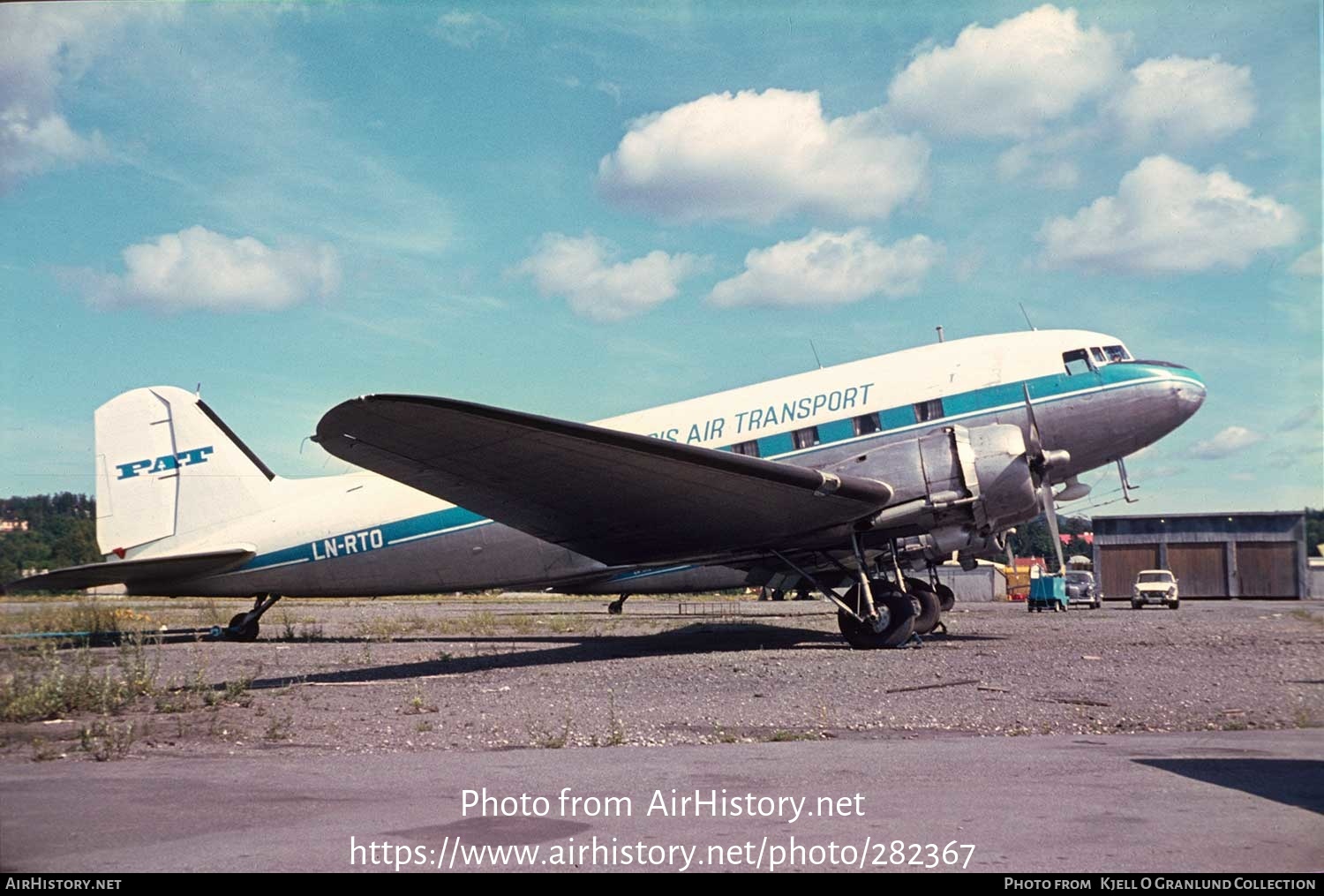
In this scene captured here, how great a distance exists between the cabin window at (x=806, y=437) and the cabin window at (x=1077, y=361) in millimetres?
4328

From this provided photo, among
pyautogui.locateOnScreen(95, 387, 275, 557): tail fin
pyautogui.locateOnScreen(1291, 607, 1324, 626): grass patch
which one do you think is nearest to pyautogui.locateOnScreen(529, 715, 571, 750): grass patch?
pyautogui.locateOnScreen(95, 387, 275, 557): tail fin

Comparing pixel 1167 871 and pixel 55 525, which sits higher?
pixel 55 525

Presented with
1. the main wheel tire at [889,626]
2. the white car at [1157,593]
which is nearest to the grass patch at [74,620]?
the main wheel tire at [889,626]

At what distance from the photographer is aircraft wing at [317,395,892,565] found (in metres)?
12.8

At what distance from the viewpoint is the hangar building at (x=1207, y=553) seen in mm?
56969

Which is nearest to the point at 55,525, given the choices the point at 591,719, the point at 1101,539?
the point at 591,719

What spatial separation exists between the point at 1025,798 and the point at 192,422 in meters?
19.4

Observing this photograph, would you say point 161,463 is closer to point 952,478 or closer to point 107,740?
point 107,740

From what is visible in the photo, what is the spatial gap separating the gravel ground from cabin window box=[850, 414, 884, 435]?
3.56 meters

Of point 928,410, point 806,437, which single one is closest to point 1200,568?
point 928,410

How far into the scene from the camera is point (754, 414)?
1797cm

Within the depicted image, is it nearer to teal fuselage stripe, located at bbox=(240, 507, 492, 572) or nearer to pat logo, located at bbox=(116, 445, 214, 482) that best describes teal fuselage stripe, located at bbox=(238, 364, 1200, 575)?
teal fuselage stripe, located at bbox=(240, 507, 492, 572)

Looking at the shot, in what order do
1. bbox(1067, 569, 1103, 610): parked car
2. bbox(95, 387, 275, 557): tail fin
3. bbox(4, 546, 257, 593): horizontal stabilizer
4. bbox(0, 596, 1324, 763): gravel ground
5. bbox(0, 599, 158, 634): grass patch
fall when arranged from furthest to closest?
bbox(1067, 569, 1103, 610): parked car, bbox(95, 387, 275, 557): tail fin, bbox(4, 546, 257, 593): horizontal stabilizer, bbox(0, 599, 158, 634): grass patch, bbox(0, 596, 1324, 763): gravel ground
